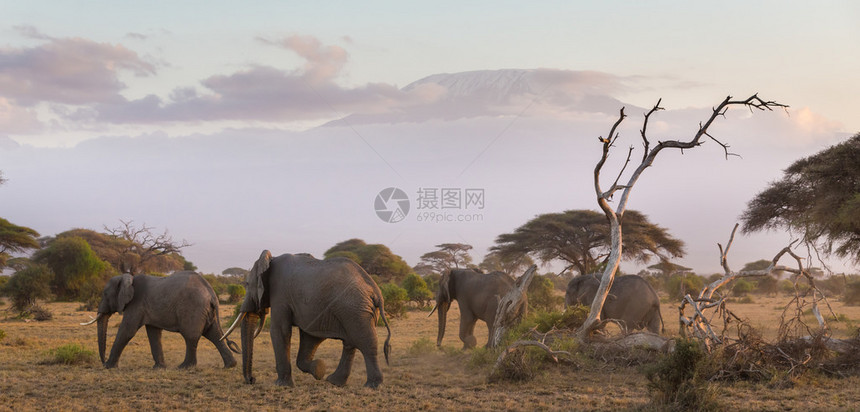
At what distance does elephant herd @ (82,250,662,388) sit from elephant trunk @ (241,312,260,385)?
16mm

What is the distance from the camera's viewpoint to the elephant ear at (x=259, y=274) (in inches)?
428

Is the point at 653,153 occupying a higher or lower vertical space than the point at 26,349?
higher

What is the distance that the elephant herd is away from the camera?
33.7ft

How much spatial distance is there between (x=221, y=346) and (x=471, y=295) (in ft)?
20.4

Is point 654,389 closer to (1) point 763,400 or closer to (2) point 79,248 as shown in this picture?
(1) point 763,400

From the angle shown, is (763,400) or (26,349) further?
(26,349)

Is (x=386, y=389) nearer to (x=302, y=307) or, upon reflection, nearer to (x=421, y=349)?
(x=302, y=307)

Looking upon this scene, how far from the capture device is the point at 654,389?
9.04 meters

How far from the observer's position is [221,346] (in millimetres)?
13078

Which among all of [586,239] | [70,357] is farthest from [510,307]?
[586,239]

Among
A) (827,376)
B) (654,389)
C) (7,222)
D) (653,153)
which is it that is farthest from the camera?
(7,222)

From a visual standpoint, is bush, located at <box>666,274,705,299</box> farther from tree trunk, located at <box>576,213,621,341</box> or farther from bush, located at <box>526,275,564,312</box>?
tree trunk, located at <box>576,213,621,341</box>

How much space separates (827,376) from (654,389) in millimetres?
3901

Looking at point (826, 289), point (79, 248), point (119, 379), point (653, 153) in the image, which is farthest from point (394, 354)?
point (826, 289)
